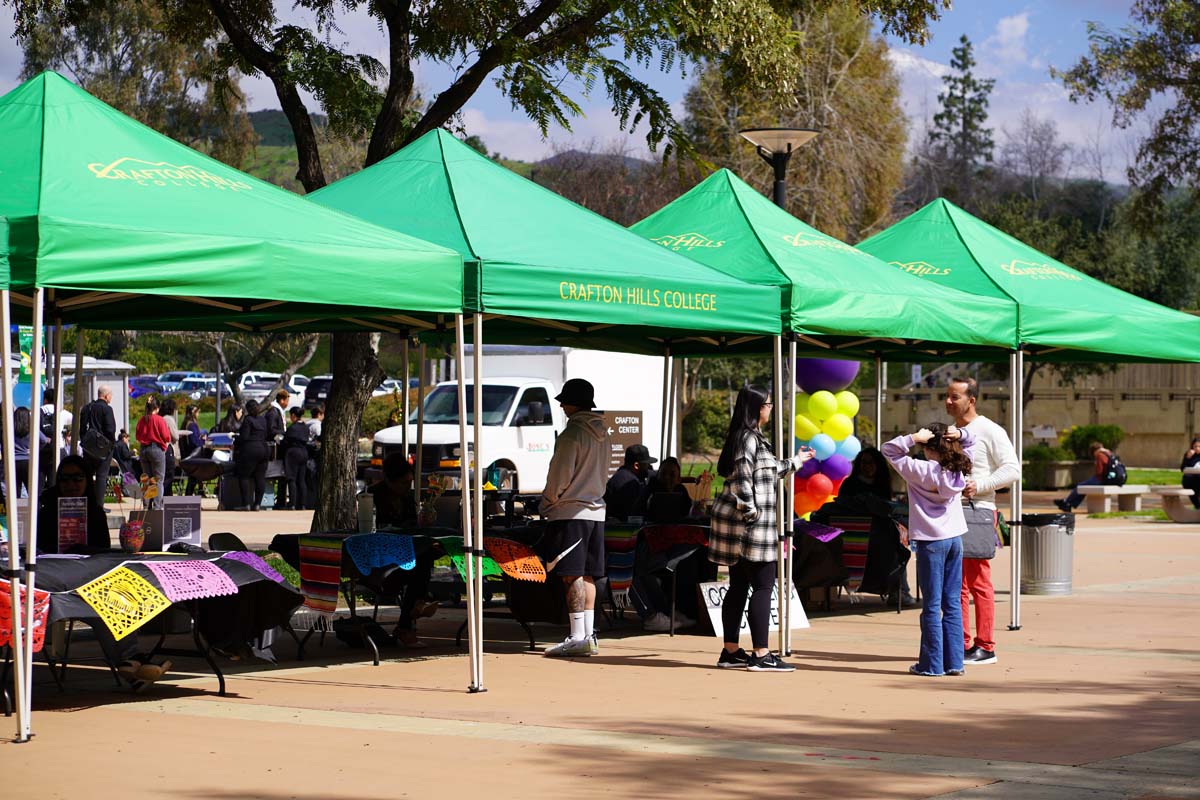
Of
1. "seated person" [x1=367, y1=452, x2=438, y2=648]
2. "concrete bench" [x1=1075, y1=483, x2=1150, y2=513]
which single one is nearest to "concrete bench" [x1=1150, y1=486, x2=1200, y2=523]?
"concrete bench" [x1=1075, y1=483, x2=1150, y2=513]

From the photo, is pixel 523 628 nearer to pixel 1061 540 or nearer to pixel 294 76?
pixel 1061 540

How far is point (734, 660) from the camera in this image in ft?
34.9

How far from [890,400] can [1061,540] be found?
42791mm

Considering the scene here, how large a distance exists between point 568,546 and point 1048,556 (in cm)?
650

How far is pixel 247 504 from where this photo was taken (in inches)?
1045

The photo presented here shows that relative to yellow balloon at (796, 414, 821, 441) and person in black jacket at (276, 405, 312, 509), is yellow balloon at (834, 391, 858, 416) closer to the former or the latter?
yellow balloon at (796, 414, 821, 441)

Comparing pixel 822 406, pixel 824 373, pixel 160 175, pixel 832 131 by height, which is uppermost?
pixel 832 131

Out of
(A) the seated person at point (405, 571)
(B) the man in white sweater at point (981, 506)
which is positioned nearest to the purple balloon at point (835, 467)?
(B) the man in white sweater at point (981, 506)

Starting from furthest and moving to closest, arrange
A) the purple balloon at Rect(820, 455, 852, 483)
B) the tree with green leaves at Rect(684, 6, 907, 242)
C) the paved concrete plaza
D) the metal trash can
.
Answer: the tree with green leaves at Rect(684, 6, 907, 242) < the purple balloon at Rect(820, 455, 852, 483) < the metal trash can < the paved concrete plaza

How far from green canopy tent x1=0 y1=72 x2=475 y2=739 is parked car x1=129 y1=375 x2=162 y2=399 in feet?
162

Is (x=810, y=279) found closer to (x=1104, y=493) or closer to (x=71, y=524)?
(x=71, y=524)

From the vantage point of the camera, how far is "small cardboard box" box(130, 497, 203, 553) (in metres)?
9.50

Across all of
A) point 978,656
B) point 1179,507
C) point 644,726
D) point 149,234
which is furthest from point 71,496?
point 1179,507

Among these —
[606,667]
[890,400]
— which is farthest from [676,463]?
[890,400]
